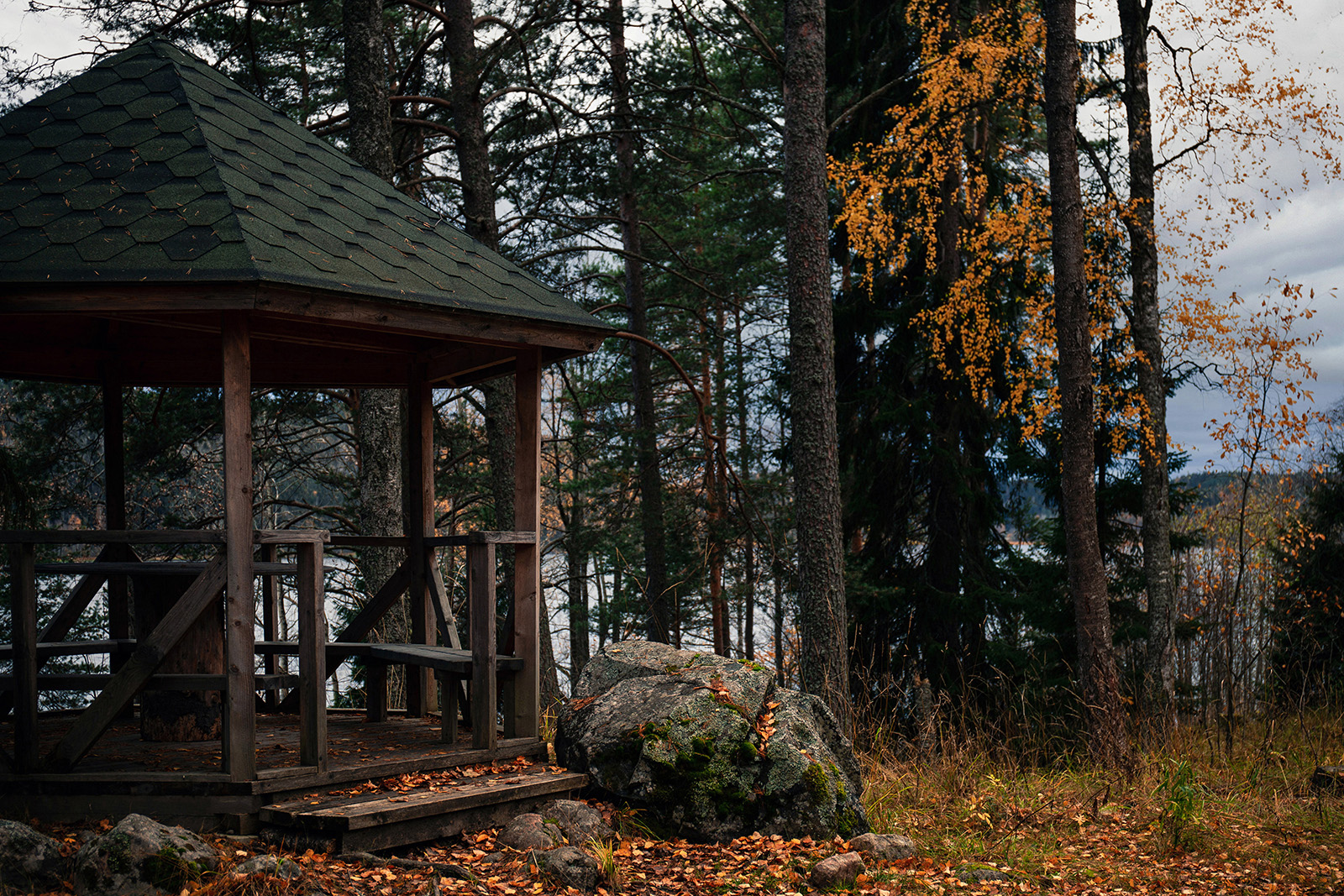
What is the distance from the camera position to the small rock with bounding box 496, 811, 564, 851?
457cm

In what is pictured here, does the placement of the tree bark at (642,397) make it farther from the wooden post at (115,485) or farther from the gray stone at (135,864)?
the gray stone at (135,864)

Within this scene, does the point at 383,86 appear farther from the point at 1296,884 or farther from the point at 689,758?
the point at 1296,884

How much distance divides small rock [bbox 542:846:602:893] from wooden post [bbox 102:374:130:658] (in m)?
3.64

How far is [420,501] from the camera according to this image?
6.46 m

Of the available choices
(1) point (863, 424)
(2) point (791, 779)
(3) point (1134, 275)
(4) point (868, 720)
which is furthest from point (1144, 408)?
(2) point (791, 779)

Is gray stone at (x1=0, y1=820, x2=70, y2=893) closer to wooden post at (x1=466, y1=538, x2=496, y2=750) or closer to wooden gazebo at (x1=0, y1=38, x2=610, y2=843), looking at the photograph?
wooden gazebo at (x1=0, y1=38, x2=610, y2=843)

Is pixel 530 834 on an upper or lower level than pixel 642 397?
lower

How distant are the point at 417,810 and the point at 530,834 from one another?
1.83ft

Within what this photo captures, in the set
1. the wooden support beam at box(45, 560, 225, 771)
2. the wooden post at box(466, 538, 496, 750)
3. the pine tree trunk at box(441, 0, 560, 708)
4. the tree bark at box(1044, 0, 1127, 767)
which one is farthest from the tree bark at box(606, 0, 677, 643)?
the wooden support beam at box(45, 560, 225, 771)

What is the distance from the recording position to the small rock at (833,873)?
4355 mm

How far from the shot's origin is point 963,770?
6.55 meters

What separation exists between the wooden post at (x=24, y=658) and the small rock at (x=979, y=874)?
4498mm

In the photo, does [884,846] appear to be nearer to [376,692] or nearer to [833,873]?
[833,873]

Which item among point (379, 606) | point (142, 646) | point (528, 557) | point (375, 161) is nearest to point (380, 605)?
point (379, 606)
